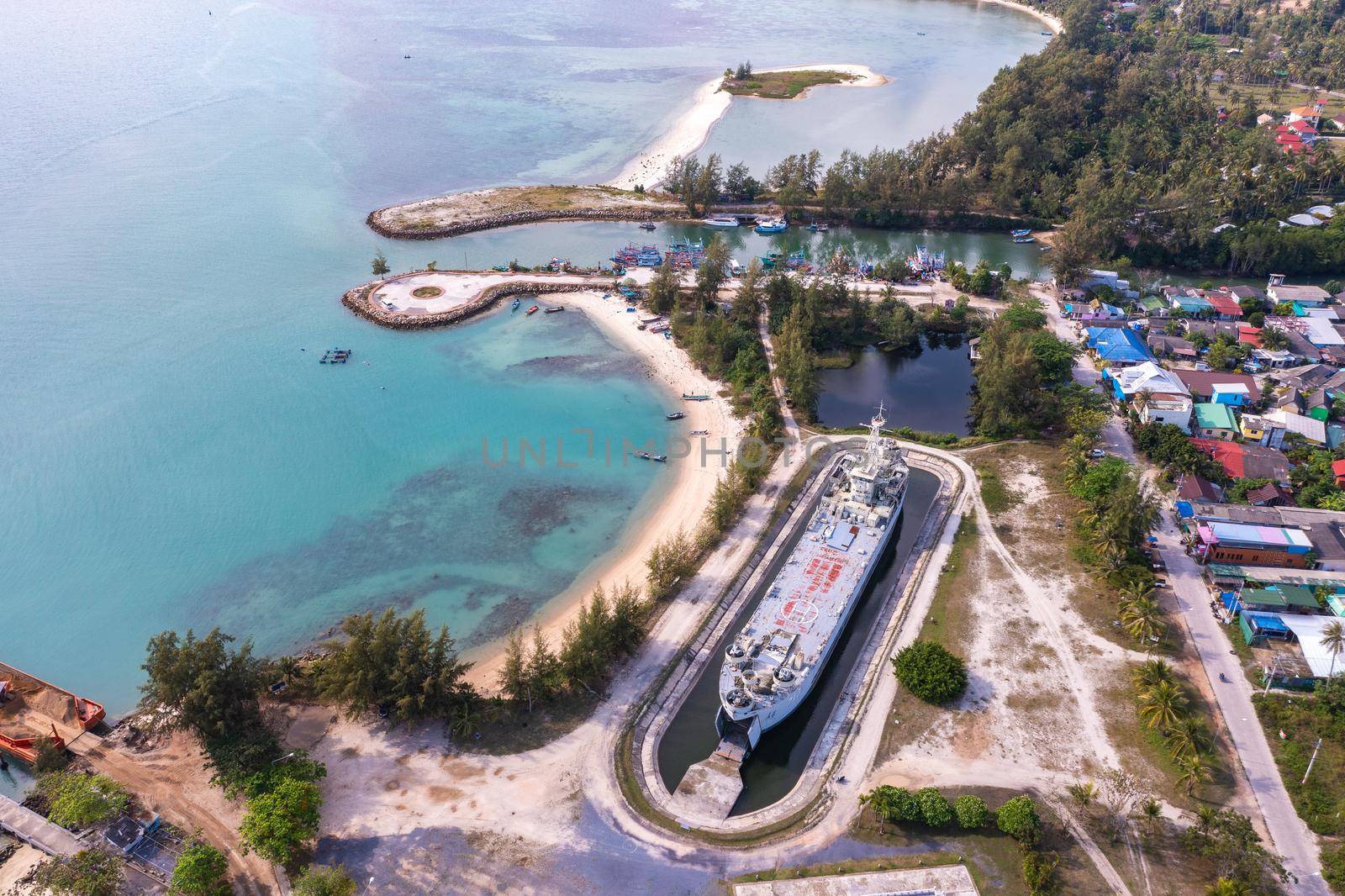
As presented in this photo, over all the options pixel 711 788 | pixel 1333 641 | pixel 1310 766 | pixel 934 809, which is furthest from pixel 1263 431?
pixel 711 788

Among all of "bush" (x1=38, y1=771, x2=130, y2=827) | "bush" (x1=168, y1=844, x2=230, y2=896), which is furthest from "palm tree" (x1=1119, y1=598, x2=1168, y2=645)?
"bush" (x1=38, y1=771, x2=130, y2=827)

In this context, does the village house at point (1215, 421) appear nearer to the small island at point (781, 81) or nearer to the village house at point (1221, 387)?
the village house at point (1221, 387)

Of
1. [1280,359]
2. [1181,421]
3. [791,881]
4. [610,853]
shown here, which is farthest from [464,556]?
[1280,359]

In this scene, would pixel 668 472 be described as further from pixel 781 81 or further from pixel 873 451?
pixel 781 81

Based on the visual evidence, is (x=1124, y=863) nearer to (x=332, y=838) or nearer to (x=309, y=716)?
(x=332, y=838)

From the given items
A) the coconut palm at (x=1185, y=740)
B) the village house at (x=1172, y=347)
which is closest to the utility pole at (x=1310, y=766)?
the coconut palm at (x=1185, y=740)

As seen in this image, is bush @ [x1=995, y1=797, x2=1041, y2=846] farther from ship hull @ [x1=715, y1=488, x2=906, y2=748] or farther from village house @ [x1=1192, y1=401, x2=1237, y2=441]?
village house @ [x1=1192, y1=401, x2=1237, y2=441]

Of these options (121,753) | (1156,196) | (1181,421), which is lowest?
(121,753)
